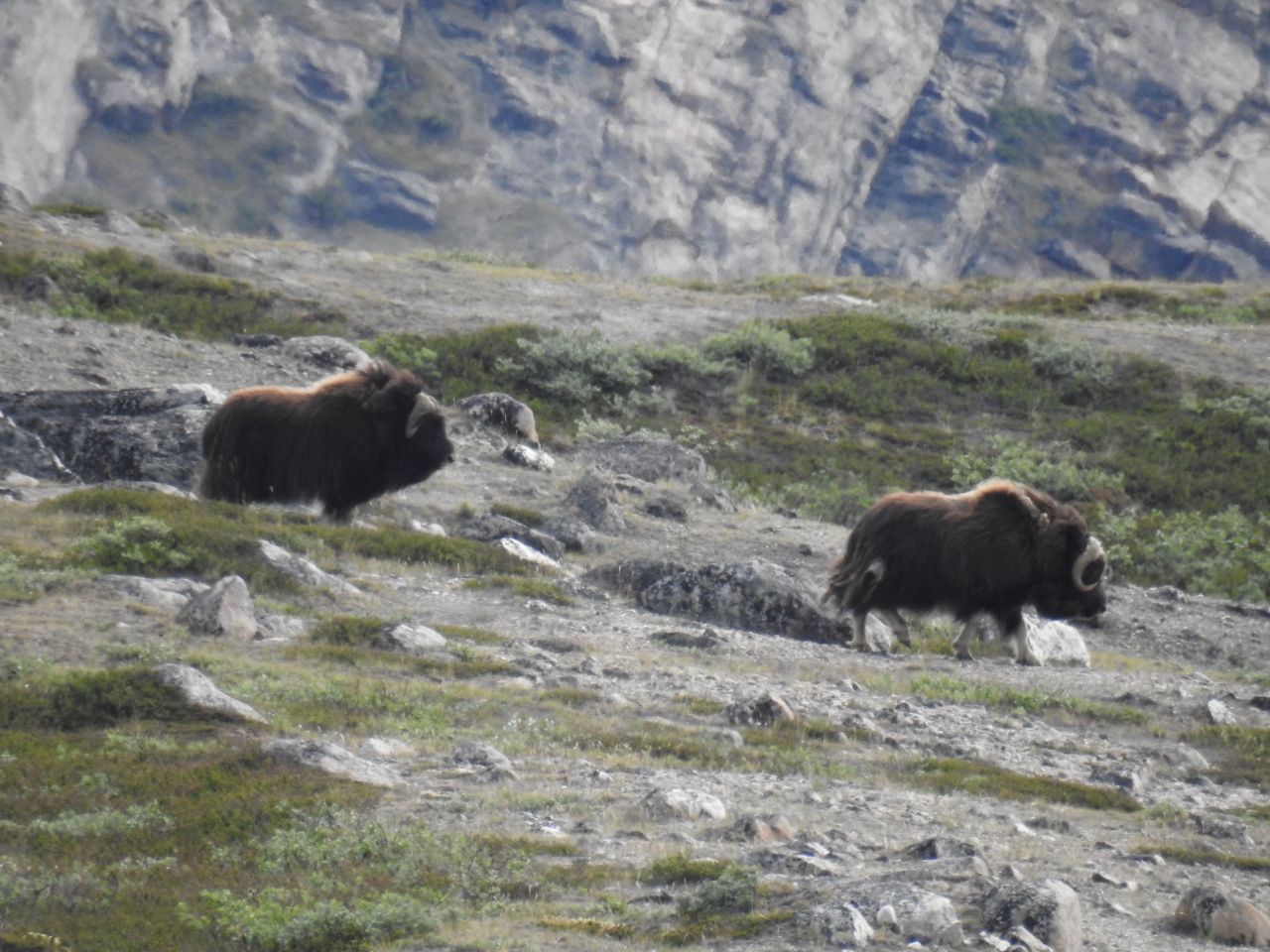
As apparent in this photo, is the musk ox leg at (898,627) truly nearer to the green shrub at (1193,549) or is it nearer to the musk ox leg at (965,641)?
the musk ox leg at (965,641)

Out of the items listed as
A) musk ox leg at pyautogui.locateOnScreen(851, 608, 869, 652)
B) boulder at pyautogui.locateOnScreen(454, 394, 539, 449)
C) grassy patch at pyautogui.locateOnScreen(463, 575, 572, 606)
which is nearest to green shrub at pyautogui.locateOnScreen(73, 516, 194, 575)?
grassy patch at pyautogui.locateOnScreen(463, 575, 572, 606)

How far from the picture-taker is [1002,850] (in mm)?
7789

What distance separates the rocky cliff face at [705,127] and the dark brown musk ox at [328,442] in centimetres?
9484

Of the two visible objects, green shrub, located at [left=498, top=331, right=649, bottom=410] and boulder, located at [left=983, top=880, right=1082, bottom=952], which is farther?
green shrub, located at [left=498, top=331, right=649, bottom=410]

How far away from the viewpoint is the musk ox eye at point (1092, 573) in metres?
16.3

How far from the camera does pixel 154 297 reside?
102 feet

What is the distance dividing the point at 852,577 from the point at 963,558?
976mm

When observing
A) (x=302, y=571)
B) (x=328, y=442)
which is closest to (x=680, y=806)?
(x=302, y=571)

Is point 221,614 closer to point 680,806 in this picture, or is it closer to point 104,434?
point 680,806

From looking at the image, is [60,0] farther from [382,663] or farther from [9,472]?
[382,663]

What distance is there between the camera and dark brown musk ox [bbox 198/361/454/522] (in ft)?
55.0

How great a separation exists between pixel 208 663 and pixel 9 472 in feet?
27.1

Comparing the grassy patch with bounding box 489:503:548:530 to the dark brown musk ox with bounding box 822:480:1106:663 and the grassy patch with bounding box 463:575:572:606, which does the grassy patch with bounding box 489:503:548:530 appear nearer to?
the grassy patch with bounding box 463:575:572:606

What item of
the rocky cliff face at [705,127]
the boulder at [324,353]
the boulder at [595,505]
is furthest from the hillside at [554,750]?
the rocky cliff face at [705,127]
